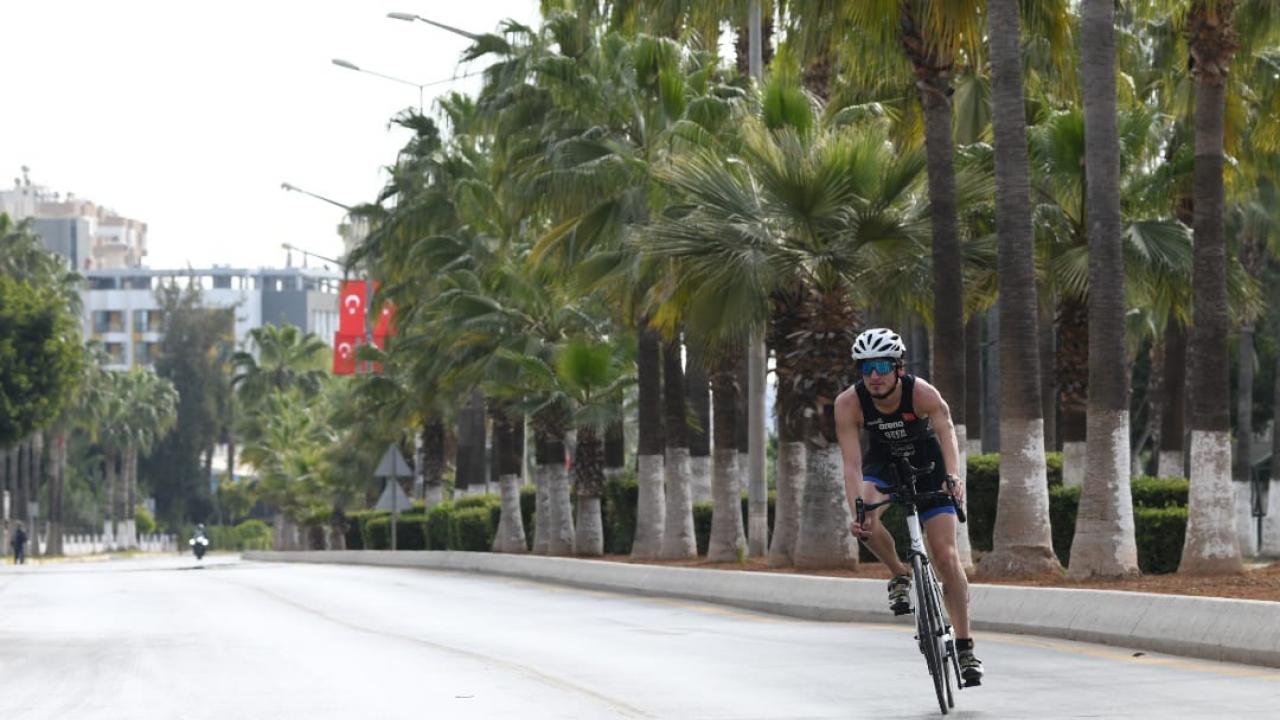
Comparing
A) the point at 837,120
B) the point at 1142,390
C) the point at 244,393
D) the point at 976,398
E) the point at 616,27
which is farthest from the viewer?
the point at 244,393

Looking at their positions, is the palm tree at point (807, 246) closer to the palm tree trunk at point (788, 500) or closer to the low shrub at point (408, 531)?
the palm tree trunk at point (788, 500)

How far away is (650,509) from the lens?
38.3 meters

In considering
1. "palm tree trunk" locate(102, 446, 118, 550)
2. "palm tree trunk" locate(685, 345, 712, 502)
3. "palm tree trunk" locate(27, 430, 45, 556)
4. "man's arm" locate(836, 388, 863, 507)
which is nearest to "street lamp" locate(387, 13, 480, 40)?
"palm tree trunk" locate(685, 345, 712, 502)

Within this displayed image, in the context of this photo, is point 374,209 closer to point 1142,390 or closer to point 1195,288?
point 1142,390

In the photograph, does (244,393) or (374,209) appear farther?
(244,393)

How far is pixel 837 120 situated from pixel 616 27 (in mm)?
7273

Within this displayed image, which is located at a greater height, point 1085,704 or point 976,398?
point 976,398

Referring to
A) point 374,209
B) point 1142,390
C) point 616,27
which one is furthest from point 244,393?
point 616,27

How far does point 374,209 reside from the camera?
63.8 m

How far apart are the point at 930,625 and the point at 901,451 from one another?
38.8 inches

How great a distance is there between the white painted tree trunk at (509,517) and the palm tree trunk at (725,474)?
48.1ft

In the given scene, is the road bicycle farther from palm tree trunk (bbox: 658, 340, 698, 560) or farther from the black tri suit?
palm tree trunk (bbox: 658, 340, 698, 560)

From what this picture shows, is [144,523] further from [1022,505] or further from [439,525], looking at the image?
[1022,505]

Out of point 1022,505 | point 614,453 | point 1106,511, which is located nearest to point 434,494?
point 614,453
